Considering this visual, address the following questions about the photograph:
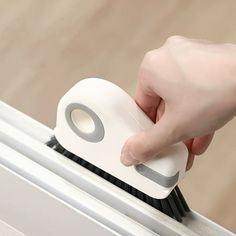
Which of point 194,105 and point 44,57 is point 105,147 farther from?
point 44,57

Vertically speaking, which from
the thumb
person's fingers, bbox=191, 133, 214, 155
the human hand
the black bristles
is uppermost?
the human hand

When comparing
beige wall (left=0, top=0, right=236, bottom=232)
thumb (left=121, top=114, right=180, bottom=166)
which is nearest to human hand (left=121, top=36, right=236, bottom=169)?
thumb (left=121, top=114, right=180, bottom=166)

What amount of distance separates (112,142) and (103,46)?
2.00ft

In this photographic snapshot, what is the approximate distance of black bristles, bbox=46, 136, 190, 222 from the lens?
80 centimetres

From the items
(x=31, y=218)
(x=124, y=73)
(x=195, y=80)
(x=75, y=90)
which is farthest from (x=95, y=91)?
(x=124, y=73)

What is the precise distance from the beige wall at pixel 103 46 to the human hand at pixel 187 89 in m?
0.50

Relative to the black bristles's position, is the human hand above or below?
above

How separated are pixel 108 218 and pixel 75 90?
15 cm

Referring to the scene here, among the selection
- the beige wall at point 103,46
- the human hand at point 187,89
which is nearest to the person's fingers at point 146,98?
the human hand at point 187,89

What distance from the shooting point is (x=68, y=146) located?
80 cm

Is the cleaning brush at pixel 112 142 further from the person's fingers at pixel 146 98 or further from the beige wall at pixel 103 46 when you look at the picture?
the beige wall at pixel 103 46

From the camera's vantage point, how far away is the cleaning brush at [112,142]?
73cm

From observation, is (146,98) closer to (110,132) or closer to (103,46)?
(110,132)

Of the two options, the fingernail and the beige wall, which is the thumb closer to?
the fingernail
